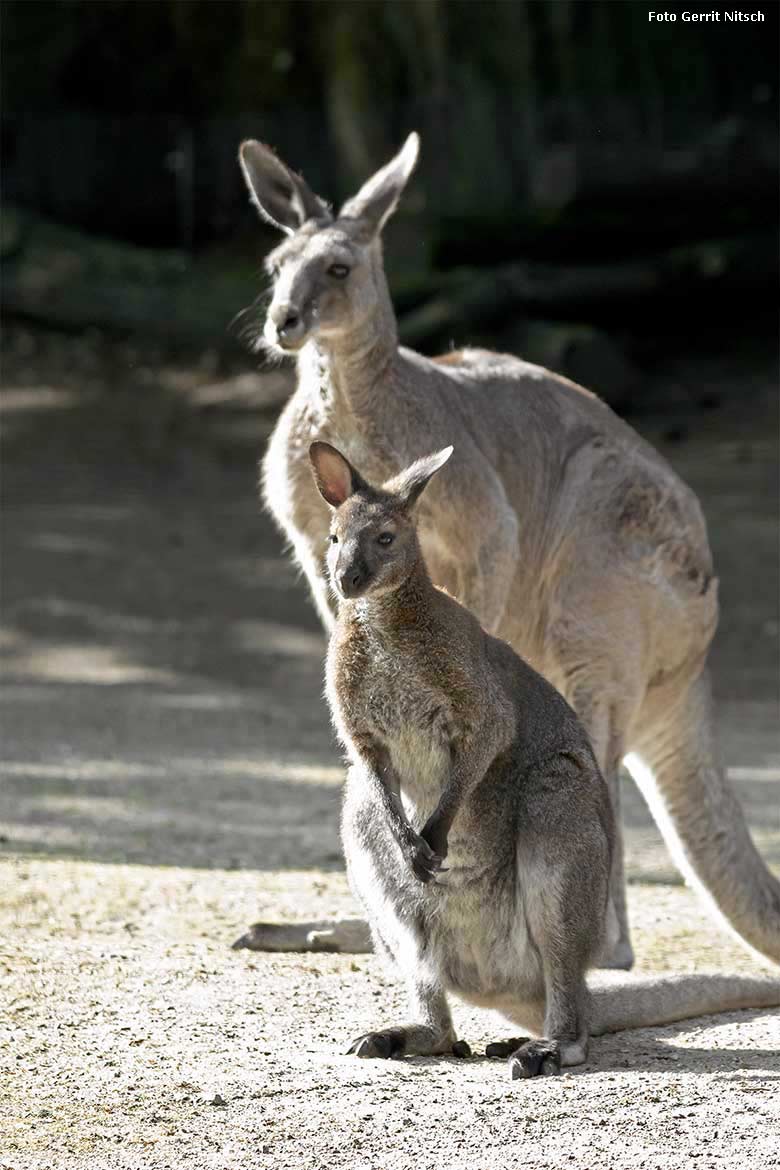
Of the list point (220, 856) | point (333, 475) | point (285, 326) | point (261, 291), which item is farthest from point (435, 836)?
point (261, 291)

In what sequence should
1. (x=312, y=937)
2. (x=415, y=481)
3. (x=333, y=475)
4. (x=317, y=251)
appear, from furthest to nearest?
(x=317, y=251) → (x=312, y=937) → (x=333, y=475) → (x=415, y=481)

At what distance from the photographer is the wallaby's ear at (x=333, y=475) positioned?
4.37 meters

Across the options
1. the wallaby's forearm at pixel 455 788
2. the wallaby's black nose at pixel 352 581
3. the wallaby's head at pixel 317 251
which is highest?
the wallaby's head at pixel 317 251

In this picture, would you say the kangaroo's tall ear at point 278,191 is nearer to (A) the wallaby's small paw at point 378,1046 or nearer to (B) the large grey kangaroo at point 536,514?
(B) the large grey kangaroo at point 536,514

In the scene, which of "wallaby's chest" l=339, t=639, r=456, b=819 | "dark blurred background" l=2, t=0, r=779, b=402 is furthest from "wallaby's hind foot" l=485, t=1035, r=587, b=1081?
"dark blurred background" l=2, t=0, r=779, b=402

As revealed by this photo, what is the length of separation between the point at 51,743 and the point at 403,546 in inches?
209

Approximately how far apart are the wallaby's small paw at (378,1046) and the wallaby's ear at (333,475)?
1.23 meters

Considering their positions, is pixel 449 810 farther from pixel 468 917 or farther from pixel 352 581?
pixel 352 581

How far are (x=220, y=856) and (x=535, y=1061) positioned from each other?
2973mm

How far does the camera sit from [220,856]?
22.0 ft

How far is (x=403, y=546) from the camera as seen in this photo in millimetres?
4215

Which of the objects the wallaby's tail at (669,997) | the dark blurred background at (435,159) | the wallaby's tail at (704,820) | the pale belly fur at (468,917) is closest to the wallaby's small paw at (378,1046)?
the pale belly fur at (468,917)

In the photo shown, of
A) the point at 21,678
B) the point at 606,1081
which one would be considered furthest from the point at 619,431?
the point at 21,678

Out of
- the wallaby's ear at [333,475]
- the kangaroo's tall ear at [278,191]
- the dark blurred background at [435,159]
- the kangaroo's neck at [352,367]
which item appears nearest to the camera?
the wallaby's ear at [333,475]
